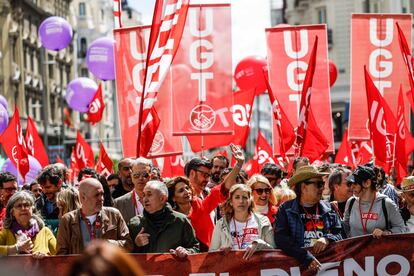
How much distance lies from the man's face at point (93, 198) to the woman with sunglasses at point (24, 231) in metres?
0.57

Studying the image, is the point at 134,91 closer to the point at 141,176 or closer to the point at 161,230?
the point at 141,176

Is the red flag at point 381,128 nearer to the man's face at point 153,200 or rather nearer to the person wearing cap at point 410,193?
the person wearing cap at point 410,193

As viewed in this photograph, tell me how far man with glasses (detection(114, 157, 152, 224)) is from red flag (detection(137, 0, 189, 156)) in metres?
1.28

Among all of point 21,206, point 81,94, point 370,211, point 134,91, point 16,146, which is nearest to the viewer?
point 21,206

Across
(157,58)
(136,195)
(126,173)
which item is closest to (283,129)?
(157,58)

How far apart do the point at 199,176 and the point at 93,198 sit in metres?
2.01

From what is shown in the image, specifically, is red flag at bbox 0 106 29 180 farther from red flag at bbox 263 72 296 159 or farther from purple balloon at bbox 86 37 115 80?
purple balloon at bbox 86 37 115 80

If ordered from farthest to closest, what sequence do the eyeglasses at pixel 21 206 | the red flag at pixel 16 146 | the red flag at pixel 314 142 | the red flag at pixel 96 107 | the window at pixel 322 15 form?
the window at pixel 322 15
the red flag at pixel 96 107
the red flag at pixel 16 146
the red flag at pixel 314 142
the eyeglasses at pixel 21 206

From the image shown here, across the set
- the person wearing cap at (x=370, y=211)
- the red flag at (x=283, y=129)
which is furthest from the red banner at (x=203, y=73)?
the person wearing cap at (x=370, y=211)

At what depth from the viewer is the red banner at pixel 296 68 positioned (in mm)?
15219

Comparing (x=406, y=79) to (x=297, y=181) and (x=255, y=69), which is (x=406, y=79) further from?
(x=297, y=181)

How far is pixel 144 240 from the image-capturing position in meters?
7.59

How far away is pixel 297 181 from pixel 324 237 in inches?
18.4

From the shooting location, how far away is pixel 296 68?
50.6 ft
